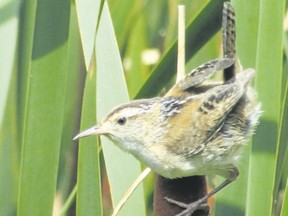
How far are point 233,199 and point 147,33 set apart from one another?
1365mm

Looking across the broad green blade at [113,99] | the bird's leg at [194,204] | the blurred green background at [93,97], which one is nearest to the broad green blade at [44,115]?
the blurred green background at [93,97]

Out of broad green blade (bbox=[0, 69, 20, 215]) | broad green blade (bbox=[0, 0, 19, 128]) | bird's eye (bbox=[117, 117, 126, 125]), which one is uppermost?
broad green blade (bbox=[0, 0, 19, 128])

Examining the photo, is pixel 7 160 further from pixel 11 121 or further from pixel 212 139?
pixel 212 139

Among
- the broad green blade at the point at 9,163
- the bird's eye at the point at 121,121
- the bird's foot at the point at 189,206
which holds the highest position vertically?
the bird's eye at the point at 121,121

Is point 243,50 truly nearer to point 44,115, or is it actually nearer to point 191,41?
point 191,41

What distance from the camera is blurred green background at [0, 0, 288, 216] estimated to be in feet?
4.85

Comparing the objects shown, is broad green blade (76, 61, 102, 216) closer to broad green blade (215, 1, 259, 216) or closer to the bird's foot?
the bird's foot

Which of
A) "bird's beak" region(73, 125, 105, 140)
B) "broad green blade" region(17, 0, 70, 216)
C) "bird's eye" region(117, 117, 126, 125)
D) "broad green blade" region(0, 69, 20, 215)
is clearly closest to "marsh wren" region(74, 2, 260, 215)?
"bird's eye" region(117, 117, 126, 125)

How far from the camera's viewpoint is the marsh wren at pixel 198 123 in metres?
1.69

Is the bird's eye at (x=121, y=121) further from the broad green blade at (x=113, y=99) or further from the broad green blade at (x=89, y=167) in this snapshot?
the broad green blade at (x=89, y=167)

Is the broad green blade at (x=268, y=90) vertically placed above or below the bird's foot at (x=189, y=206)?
above

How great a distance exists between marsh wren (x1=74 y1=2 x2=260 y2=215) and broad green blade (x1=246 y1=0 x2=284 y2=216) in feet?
0.34

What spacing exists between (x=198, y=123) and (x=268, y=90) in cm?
26

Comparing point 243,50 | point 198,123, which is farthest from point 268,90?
point 198,123
